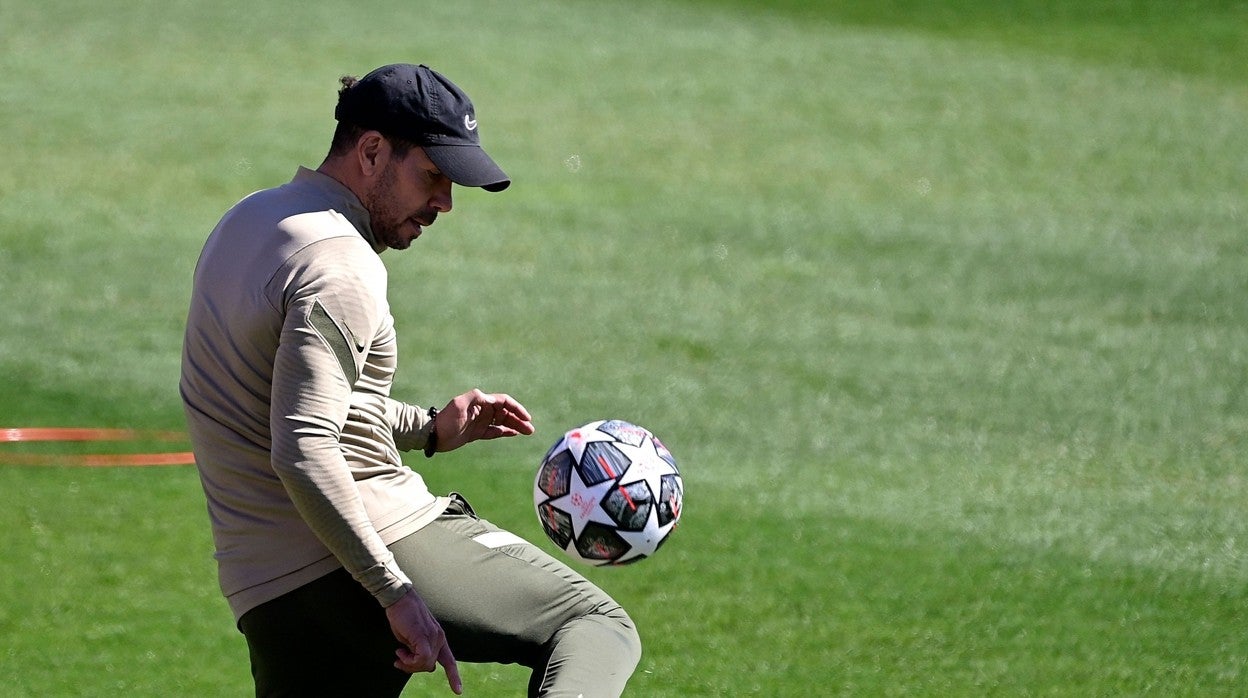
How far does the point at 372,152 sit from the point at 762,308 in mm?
9427

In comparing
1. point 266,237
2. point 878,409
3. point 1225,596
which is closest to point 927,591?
point 1225,596

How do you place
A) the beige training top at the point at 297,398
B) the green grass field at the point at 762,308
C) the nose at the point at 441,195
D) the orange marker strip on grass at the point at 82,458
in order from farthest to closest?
the orange marker strip on grass at the point at 82,458, the green grass field at the point at 762,308, the nose at the point at 441,195, the beige training top at the point at 297,398

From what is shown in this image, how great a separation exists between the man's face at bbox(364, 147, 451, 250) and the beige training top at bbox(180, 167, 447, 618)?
0.18 feet

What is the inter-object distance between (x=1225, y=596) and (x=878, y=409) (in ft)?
11.6

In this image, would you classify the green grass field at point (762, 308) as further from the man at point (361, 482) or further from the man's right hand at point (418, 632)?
the man's right hand at point (418, 632)

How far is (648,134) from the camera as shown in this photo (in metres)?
18.4

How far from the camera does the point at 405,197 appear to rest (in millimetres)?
4180

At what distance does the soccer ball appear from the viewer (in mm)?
5254

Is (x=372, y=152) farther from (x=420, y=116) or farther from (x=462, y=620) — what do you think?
(x=462, y=620)

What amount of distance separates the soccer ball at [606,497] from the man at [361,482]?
3.21 feet

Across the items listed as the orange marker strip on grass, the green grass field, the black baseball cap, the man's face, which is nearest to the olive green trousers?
the man's face

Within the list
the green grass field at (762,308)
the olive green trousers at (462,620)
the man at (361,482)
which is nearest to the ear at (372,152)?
the man at (361,482)

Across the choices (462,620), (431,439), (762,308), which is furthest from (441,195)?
(762,308)

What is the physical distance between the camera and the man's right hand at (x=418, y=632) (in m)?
3.85
